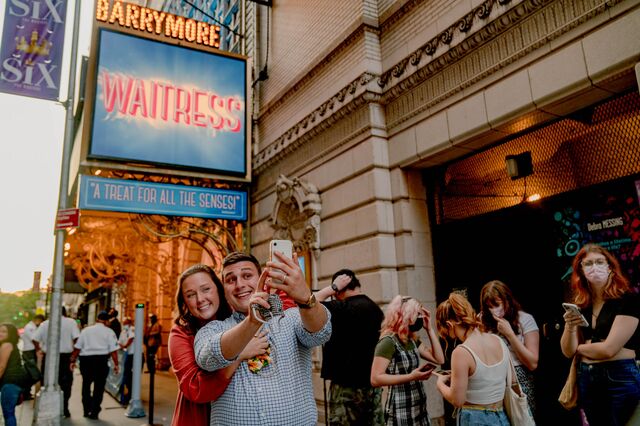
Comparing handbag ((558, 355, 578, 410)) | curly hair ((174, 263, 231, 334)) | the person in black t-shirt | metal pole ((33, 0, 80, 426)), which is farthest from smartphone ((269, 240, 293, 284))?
metal pole ((33, 0, 80, 426))

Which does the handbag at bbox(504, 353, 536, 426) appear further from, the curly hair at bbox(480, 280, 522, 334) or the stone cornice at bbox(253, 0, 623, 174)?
the stone cornice at bbox(253, 0, 623, 174)

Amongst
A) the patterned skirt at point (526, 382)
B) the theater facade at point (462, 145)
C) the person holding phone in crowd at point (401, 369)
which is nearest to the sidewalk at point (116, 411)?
the theater facade at point (462, 145)

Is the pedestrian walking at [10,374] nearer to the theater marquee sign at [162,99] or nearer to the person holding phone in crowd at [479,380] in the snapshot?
the theater marquee sign at [162,99]

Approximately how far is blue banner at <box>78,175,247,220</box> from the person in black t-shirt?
20.4 ft

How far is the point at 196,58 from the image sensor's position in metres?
11.1

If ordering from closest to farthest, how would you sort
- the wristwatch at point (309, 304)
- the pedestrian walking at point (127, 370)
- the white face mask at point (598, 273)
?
the wristwatch at point (309, 304)
the white face mask at point (598, 273)
the pedestrian walking at point (127, 370)

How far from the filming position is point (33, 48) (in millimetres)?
9320

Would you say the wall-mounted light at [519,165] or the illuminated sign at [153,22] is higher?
the illuminated sign at [153,22]

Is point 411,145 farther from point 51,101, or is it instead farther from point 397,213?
point 51,101

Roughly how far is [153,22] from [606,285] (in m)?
11.3

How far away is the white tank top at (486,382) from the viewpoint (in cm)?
316

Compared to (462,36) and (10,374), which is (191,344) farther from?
(10,374)

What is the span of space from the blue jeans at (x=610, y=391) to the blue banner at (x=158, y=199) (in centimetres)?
843

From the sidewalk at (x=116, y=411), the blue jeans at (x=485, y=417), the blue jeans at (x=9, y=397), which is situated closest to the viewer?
the blue jeans at (x=485, y=417)
